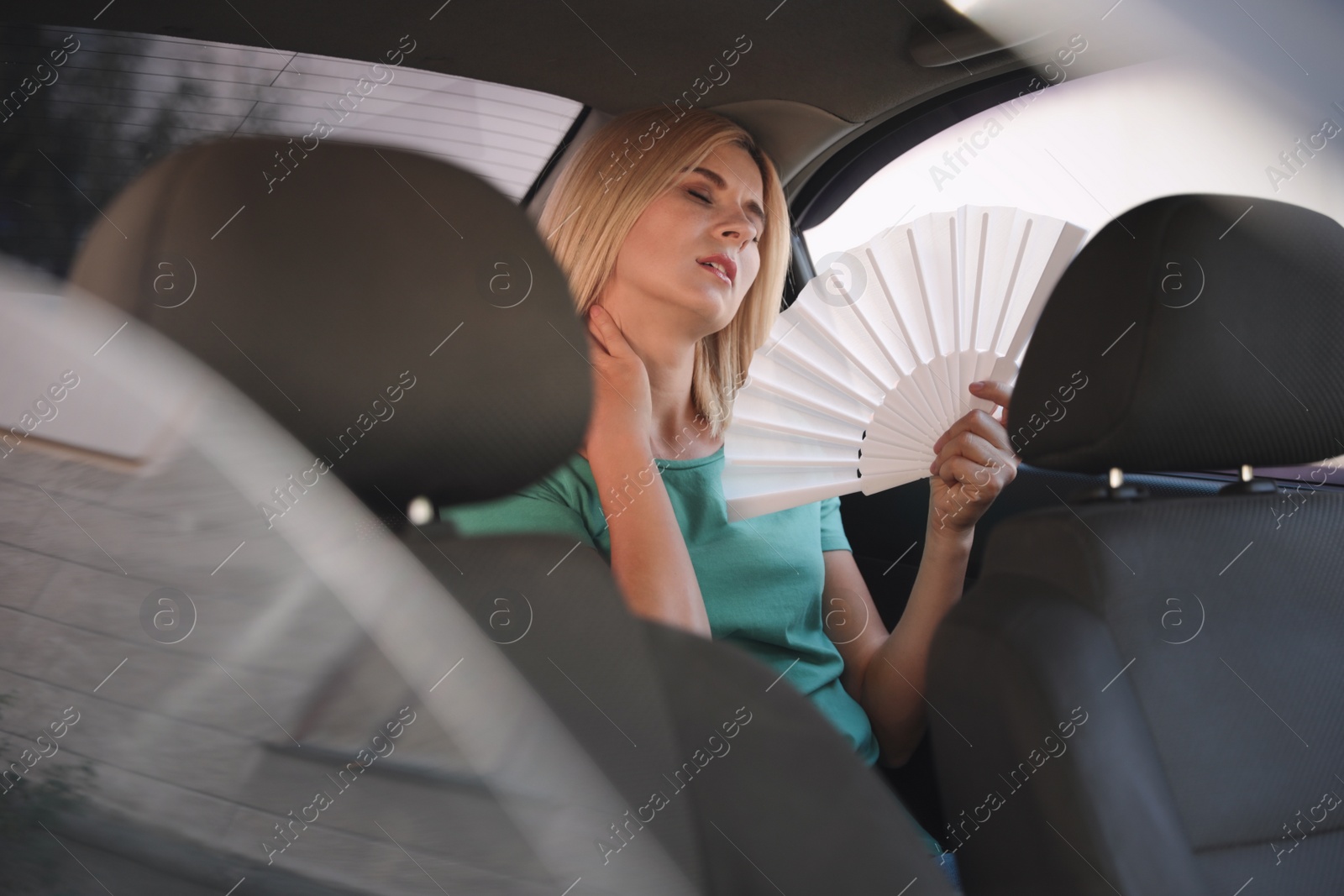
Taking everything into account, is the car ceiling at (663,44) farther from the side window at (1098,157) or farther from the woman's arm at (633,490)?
the woman's arm at (633,490)

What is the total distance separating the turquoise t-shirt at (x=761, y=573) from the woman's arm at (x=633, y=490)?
17 millimetres

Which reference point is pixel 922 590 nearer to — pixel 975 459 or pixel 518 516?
pixel 975 459

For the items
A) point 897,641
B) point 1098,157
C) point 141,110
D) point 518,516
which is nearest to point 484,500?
point 518,516

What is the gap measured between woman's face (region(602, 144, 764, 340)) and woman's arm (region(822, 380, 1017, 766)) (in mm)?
368

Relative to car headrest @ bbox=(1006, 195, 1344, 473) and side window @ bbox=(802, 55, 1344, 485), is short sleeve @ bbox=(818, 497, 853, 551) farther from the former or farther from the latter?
side window @ bbox=(802, 55, 1344, 485)

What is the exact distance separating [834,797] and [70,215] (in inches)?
27.2

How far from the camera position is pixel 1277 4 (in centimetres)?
121

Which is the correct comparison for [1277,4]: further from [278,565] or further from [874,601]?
[278,565]

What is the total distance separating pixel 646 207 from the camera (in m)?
1.11

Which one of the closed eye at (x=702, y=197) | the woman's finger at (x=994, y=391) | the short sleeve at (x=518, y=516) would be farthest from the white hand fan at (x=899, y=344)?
the short sleeve at (x=518, y=516)

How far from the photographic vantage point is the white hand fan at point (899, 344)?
1354mm

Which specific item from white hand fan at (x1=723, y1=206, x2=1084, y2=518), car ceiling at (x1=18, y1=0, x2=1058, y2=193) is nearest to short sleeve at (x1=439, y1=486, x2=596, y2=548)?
car ceiling at (x1=18, y1=0, x2=1058, y2=193)

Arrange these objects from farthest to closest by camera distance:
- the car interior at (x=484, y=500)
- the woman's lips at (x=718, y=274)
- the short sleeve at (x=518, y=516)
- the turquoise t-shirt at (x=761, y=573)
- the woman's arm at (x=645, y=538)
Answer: the woman's lips at (x=718, y=274), the turquoise t-shirt at (x=761, y=573), the woman's arm at (x=645, y=538), the short sleeve at (x=518, y=516), the car interior at (x=484, y=500)

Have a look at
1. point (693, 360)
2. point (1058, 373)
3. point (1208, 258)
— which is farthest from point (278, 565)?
point (1208, 258)
